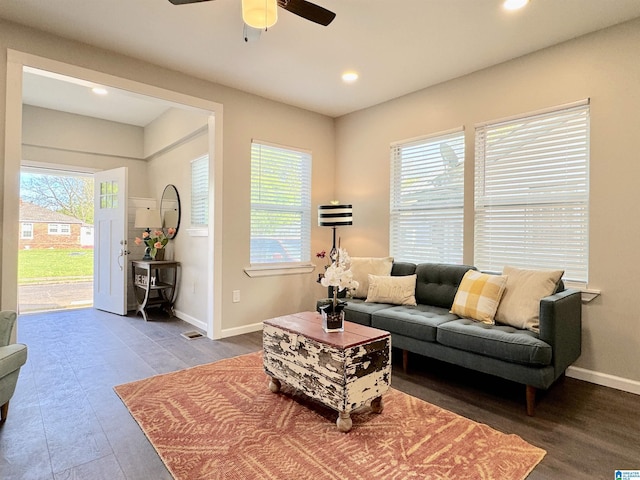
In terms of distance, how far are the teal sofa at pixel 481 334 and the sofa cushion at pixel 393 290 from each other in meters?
0.07

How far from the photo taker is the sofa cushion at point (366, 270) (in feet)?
12.4

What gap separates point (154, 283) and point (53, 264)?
9.15ft

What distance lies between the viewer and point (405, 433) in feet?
6.75

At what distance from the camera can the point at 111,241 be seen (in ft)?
16.9

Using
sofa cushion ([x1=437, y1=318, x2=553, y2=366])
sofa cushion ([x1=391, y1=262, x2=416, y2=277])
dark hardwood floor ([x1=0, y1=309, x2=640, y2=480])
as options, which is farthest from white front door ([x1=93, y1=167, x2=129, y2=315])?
sofa cushion ([x1=437, y1=318, x2=553, y2=366])

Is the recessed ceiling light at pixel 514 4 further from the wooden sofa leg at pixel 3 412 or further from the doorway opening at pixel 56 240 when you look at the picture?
the doorway opening at pixel 56 240

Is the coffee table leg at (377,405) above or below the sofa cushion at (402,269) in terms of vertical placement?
below

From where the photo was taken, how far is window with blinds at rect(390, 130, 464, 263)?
3.69 metres

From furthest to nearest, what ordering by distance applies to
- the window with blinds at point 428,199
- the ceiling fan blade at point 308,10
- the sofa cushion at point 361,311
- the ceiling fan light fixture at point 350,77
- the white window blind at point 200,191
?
the white window blind at point 200,191 < the window with blinds at point 428,199 < the ceiling fan light fixture at point 350,77 < the sofa cushion at point 361,311 < the ceiling fan blade at point 308,10

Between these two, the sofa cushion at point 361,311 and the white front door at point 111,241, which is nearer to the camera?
the sofa cushion at point 361,311

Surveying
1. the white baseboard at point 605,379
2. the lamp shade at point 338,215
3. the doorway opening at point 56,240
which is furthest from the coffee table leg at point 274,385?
the doorway opening at point 56,240

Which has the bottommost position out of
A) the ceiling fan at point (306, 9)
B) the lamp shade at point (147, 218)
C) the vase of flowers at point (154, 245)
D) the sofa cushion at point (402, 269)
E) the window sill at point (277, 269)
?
the window sill at point (277, 269)

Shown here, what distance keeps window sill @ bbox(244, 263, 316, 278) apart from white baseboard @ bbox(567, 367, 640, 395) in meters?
2.99

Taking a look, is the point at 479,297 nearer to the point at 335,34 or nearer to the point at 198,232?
the point at 335,34
